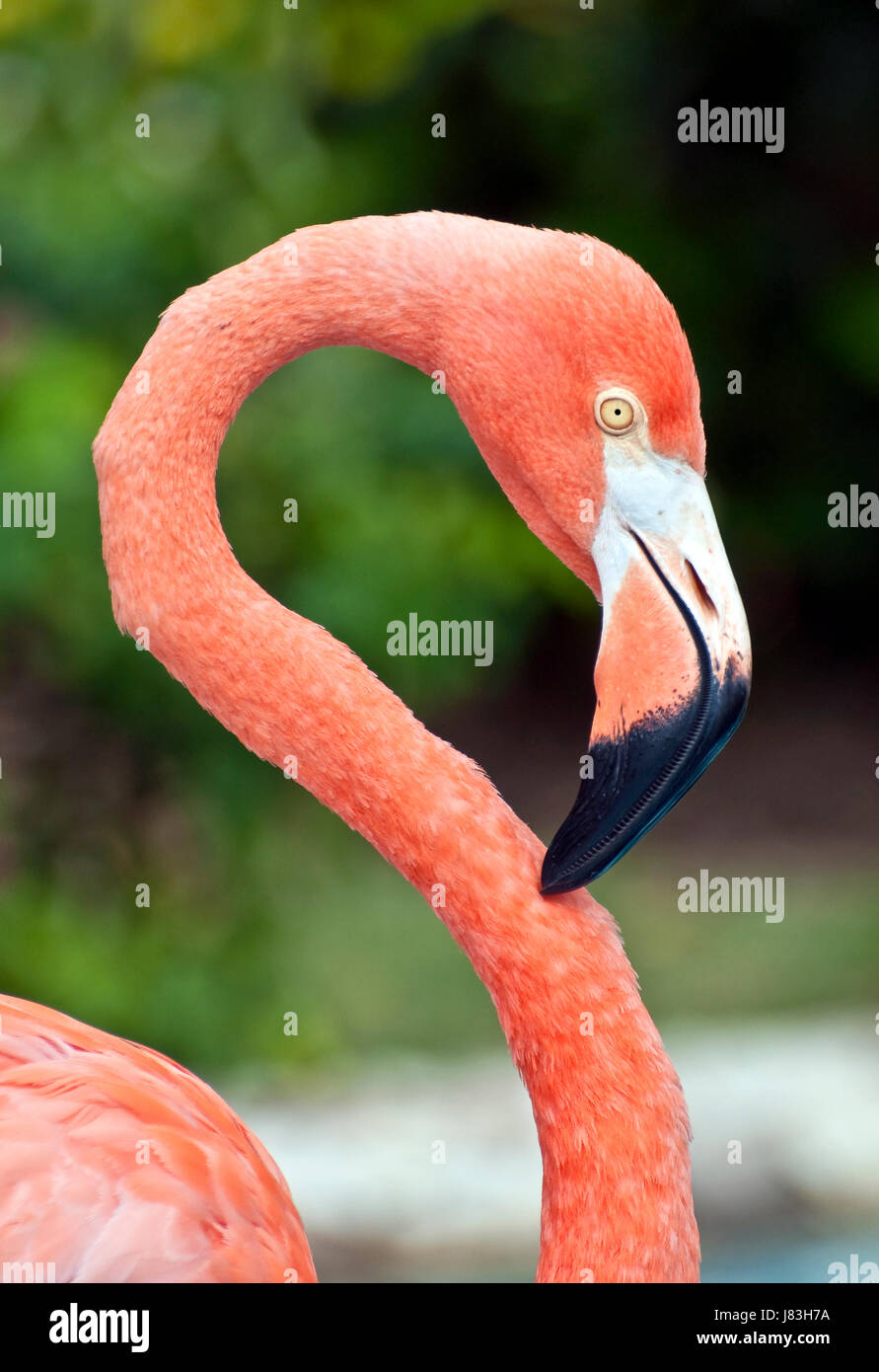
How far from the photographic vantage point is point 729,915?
19.3 feet

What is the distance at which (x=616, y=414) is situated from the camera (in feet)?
5.27

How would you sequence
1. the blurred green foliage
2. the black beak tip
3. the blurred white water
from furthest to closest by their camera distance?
the blurred green foliage → the blurred white water → the black beak tip

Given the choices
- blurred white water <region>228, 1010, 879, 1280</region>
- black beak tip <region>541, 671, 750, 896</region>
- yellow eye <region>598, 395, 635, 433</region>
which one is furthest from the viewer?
blurred white water <region>228, 1010, 879, 1280</region>

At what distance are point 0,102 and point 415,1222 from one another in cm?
317

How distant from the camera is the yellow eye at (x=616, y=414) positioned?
1600 millimetres

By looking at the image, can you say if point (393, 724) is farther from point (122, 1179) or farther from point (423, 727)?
point (122, 1179)

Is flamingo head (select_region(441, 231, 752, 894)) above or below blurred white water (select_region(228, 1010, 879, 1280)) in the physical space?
above

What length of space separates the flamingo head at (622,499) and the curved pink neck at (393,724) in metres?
0.09

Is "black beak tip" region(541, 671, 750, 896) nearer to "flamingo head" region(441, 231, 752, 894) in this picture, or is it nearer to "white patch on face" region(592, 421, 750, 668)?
"flamingo head" region(441, 231, 752, 894)

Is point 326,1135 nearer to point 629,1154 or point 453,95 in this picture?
point 629,1154

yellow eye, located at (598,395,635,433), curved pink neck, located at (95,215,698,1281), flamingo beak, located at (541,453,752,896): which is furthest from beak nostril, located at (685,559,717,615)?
curved pink neck, located at (95,215,698,1281)

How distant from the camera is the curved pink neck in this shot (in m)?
1.62

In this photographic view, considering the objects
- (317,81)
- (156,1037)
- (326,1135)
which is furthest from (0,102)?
(326,1135)

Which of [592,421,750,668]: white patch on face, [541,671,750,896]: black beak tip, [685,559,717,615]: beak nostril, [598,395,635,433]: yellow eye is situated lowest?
[541,671,750,896]: black beak tip
